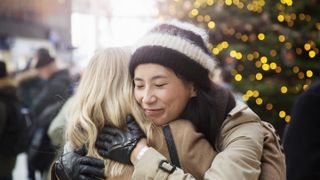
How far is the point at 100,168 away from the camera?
6.70 ft

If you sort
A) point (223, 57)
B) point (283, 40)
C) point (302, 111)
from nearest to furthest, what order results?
point (302, 111)
point (283, 40)
point (223, 57)

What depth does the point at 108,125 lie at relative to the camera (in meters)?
2.10

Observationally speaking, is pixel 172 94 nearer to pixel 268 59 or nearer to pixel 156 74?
pixel 156 74

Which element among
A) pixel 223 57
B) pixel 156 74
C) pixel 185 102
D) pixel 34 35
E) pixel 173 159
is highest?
pixel 156 74

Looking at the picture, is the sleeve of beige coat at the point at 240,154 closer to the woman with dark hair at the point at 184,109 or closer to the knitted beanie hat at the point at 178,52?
the woman with dark hair at the point at 184,109

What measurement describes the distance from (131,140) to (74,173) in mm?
316

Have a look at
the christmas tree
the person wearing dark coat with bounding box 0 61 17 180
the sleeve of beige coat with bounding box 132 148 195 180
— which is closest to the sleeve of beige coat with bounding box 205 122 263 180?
the sleeve of beige coat with bounding box 132 148 195 180

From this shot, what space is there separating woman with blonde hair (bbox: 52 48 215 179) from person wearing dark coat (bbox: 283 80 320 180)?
0.92 meters

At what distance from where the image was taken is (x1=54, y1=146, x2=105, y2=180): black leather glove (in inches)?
80.7

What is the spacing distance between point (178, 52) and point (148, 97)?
239mm

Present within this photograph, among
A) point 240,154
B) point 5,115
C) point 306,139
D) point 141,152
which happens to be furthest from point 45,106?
point 240,154

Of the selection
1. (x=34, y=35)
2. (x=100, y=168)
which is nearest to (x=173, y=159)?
(x=100, y=168)

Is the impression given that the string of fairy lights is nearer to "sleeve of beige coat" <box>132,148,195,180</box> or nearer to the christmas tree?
the christmas tree

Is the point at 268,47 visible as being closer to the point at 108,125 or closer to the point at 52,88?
the point at 52,88
